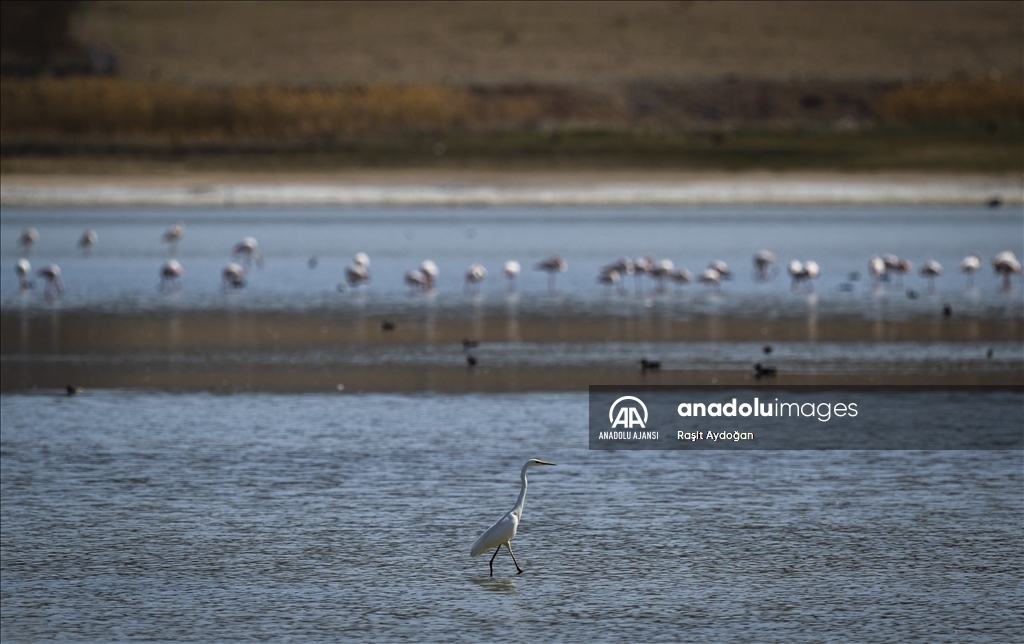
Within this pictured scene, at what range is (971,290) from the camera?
83.3 feet

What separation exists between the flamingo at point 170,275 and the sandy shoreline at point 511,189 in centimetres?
1947

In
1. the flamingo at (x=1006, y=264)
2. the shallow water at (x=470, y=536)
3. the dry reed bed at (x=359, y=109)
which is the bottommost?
the shallow water at (x=470, y=536)

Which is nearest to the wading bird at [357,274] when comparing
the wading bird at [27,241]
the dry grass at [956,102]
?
the wading bird at [27,241]

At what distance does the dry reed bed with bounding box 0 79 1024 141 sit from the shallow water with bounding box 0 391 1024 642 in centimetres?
3230

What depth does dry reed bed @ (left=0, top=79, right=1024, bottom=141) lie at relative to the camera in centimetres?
4678

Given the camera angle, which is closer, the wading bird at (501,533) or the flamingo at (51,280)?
the wading bird at (501,533)

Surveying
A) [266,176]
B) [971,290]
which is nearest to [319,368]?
[971,290]

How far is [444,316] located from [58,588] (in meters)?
13.2

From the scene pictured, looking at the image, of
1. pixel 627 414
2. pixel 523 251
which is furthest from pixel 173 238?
pixel 627 414

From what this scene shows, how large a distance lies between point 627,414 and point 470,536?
4465 mm

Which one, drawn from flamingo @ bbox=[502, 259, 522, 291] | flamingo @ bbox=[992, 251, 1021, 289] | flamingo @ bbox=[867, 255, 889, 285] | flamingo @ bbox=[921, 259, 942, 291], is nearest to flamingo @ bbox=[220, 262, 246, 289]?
flamingo @ bbox=[502, 259, 522, 291]

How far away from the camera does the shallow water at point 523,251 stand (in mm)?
23562

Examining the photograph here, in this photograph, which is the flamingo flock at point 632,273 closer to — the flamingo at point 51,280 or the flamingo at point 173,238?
the flamingo at point 51,280

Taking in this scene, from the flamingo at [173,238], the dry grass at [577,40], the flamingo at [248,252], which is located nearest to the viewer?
the flamingo at [248,252]
